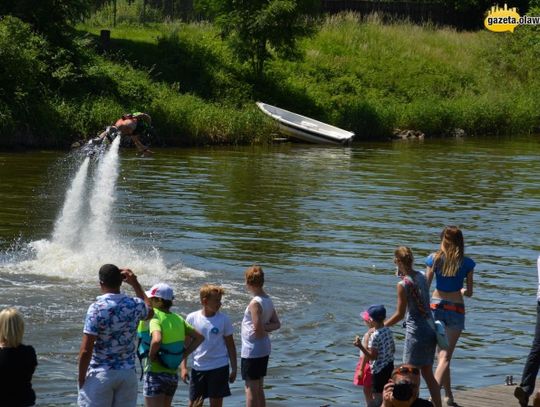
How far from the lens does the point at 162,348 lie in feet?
33.1

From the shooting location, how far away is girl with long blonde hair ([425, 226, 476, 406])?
11953 millimetres

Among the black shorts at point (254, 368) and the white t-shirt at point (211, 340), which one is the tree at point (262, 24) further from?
the white t-shirt at point (211, 340)

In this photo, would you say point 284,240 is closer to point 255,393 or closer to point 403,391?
point 255,393

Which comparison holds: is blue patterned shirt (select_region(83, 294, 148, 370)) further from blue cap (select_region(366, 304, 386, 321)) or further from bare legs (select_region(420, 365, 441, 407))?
bare legs (select_region(420, 365, 441, 407))

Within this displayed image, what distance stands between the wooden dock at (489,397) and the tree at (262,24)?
1641 inches

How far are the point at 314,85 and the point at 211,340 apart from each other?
1907 inches

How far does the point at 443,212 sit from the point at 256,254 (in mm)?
8938

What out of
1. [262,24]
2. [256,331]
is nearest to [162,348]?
[256,331]

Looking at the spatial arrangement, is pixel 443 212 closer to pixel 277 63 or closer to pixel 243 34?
pixel 243 34

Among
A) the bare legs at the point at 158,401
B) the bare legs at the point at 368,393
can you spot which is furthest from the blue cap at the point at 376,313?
the bare legs at the point at 158,401

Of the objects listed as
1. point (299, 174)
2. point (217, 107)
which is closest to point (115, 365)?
point (299, 174)

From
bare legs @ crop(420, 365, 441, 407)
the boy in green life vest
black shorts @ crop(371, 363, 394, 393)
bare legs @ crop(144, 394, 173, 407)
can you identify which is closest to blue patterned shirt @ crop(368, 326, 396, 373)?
black shorts @ crop(371, 363, 394, 393)

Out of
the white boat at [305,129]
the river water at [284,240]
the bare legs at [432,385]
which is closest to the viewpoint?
the bare legs at [432,385]

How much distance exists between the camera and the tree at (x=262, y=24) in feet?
174
